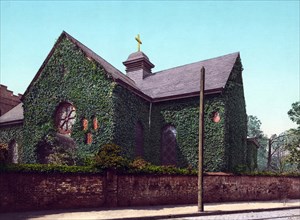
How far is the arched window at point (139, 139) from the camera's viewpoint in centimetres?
1922

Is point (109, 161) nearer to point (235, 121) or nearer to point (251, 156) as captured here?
point (235, 121)

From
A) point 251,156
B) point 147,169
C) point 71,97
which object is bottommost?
point 147,169

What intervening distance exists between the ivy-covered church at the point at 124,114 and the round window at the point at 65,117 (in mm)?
65

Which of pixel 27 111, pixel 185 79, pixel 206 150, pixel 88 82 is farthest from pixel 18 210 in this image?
pixel 185 79

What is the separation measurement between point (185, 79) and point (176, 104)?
3098 millimetres

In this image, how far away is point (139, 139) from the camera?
64.6 feet

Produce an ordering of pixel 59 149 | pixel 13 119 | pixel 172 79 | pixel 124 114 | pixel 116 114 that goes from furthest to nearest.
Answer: pixel 172 79 → pixel 13 119 → pixel 124 114 → pixel 116 114 → pixel 59 149

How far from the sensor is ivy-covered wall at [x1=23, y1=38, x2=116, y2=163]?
16688mm

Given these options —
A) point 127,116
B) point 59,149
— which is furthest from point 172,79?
point 59,149

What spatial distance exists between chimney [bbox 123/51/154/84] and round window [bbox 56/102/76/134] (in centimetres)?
921

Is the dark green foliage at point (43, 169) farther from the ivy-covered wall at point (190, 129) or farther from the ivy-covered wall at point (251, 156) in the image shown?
the ivy-covered wall at point (251, 156)

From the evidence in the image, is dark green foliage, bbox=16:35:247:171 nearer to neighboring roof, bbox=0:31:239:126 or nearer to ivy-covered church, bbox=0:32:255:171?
ivy-covered church, bbox=0:32:255:171

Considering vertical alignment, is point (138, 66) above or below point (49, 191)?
above

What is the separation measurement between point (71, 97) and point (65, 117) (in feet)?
4.76
